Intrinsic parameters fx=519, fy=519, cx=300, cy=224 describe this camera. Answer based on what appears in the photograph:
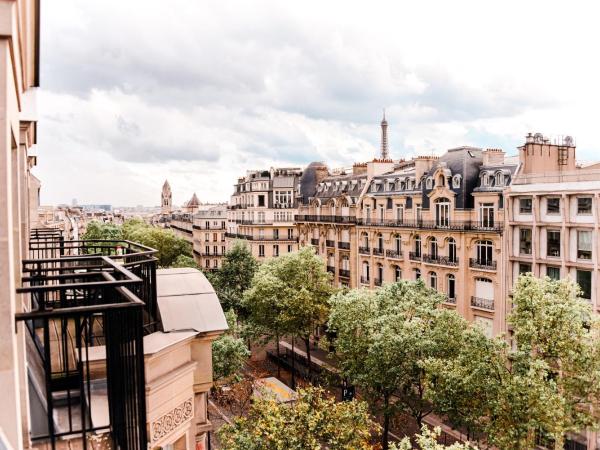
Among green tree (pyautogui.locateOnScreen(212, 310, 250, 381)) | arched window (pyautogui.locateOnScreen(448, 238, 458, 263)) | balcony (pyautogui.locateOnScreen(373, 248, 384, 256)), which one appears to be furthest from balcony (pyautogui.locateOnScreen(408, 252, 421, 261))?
green tree (pyautogui.locateOnScreen(212, 310, 250, 381))

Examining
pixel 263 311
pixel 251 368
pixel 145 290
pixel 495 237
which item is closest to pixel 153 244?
pixel 251 368

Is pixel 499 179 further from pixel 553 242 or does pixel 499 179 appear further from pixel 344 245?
pixel 344 245

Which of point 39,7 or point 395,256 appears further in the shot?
point 395,256

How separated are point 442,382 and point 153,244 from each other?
60956 millimetres

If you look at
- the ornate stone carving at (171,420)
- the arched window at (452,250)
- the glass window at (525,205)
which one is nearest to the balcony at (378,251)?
the arched window at (452,250)

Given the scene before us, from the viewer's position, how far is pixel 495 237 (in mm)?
34219

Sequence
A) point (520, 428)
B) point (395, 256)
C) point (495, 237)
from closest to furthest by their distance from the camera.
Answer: point (520, 428), point (495, 237), point (395, 256)

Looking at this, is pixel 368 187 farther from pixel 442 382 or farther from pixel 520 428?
pixel 520 428

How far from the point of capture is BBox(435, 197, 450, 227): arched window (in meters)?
37.9

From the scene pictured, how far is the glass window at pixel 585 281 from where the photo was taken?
1142 inches

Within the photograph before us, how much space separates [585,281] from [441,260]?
10.6 metres

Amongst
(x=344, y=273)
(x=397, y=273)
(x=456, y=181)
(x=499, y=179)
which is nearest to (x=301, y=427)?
(x=499, y=179)

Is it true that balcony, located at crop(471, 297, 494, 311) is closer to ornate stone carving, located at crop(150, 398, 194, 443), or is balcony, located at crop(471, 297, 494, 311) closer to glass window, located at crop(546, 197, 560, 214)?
glass window, located at crop(546, 197, 560, 214)

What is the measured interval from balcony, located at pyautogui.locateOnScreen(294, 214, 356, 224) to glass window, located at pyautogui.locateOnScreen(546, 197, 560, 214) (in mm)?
19701
